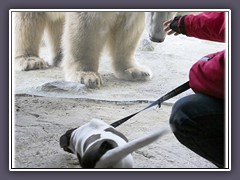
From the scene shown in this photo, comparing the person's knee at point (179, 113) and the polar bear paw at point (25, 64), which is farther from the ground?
the polar bear paw at point (25, 64)

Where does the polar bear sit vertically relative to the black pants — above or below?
above

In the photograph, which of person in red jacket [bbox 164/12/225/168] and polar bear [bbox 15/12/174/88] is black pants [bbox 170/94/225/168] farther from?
polar bear [bbox 15/12/174/88]

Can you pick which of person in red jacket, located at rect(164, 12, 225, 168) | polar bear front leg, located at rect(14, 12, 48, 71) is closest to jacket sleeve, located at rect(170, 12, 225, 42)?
person in red jacket, located at rect(164, 12, 225, 168)

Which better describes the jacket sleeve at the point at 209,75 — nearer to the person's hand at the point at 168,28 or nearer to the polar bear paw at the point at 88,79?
the person's hand at the point at 168,28

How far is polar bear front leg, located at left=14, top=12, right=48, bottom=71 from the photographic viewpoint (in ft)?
3.88

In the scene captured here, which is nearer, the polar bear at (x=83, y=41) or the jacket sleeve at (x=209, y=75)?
the jacket sleeve at (x=209, y=75)

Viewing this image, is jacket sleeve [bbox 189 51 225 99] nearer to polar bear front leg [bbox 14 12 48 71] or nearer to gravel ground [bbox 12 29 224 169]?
gravel ground [bbox 12 29 224 169]

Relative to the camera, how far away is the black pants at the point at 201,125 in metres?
1.03

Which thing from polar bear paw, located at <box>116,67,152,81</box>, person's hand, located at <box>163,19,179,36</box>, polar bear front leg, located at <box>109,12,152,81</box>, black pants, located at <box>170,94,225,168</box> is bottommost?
black pants, located at <box>170,94,225,168</box>

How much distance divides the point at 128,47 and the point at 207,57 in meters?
0.27

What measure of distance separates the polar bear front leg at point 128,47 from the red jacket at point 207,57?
0.45ft

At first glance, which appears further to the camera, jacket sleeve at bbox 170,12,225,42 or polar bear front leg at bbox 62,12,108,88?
polar bear front leg at bbox 62,12,108,88

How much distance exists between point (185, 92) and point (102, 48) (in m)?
0.32
